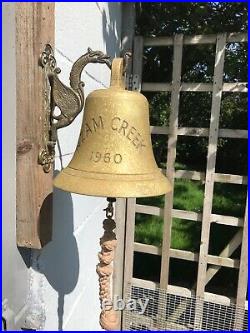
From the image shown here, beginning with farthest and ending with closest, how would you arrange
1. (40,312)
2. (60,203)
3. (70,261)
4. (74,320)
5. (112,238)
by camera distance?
(74,320) → (70,261) → (60,203) → (40,312) → (112,238)

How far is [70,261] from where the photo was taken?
4.16 ft

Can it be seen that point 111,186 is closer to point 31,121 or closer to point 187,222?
point 31,121

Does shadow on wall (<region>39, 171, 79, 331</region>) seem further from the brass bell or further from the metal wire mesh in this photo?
the metal wire mesh

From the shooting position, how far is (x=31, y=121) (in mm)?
771

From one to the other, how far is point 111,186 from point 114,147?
0.32 feet

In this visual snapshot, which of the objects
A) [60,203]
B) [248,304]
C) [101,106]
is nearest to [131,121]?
[101,106]

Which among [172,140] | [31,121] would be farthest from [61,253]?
[172,140]

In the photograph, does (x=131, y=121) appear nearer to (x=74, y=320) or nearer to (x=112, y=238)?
(x=112, y=238)

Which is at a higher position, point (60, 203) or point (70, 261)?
point (60, 203)

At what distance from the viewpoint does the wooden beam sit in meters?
0.74

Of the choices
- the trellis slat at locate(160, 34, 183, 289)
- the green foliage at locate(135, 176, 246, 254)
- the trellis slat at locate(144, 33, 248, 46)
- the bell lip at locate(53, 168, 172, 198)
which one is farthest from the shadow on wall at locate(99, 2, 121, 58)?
the green foliage at locate(135, 176, 246, 254)

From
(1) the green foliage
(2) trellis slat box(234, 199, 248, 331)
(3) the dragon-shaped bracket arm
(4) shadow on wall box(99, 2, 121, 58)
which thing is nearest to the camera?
(3) the dragon-shaped bracket arm

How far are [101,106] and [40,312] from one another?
0.61m

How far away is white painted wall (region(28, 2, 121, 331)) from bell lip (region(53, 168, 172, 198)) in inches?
12.0
